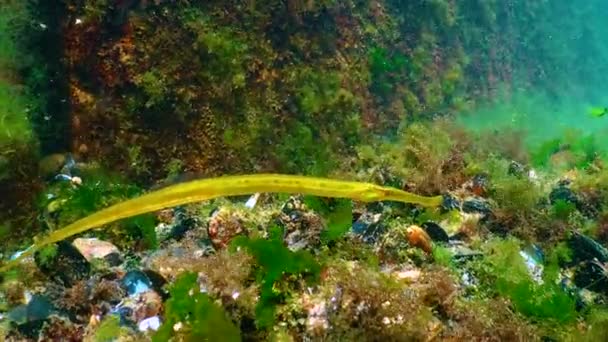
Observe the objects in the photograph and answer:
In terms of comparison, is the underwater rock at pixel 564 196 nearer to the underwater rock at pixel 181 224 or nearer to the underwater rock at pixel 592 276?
the underwater rock at pixel 592 276

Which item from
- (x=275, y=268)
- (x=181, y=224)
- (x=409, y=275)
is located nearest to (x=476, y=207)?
(x=409, y=275)

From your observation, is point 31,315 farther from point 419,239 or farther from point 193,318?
point 419,239

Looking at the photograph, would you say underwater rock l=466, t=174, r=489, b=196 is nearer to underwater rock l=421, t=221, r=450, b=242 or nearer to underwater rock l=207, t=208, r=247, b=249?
underwater rock l=421, t=221, r=450, b=242

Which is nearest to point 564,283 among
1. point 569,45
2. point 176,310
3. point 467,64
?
point 176,310

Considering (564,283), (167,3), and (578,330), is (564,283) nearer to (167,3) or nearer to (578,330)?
(578,330)

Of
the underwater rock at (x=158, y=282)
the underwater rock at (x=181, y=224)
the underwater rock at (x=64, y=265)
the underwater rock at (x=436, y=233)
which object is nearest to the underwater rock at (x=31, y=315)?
the underwater rock at (x=64, y=265)

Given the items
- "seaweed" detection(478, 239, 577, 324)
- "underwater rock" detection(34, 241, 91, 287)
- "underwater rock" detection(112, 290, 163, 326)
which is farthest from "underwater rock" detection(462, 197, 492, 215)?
"underwater rock" detection(34, 241, 91, 287)
